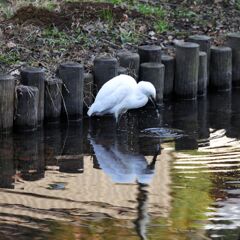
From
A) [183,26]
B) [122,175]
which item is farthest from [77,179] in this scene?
[183,26]

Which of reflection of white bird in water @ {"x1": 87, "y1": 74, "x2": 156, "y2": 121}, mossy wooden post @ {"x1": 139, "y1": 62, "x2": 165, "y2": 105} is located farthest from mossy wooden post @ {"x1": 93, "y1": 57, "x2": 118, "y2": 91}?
mossy wooden post @ {"x1": 139, "y1": 62, "x2": 165, "y2": 105}

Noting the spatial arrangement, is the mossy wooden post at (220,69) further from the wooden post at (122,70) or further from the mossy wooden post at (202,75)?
the wooden post at (122,70)

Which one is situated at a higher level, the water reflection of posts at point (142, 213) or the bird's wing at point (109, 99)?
the bird's wing at point (109, 99)

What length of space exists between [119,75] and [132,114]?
0.85 metres

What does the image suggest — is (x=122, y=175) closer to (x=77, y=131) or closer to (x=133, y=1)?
(x=77, y=131)

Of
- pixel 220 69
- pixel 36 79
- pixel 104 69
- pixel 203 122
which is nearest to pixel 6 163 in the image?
pixel 36 79

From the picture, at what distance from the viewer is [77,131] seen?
36.3 ft

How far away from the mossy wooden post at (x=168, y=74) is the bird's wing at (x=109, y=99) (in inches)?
59.4

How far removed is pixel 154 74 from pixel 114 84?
1114 mm

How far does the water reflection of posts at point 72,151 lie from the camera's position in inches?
377

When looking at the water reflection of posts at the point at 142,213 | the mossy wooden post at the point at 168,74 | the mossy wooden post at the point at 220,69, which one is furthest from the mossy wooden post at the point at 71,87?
the mossy wooden post at the point at 220,69

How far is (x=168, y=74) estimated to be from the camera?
12641 millimetres

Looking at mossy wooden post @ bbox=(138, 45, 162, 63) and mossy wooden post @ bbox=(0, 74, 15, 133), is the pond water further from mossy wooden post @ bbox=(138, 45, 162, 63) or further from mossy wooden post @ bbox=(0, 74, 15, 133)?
mossy wooden post @ bbox=(138, 45, 162, 63)

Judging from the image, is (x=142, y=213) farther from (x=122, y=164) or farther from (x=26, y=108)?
(x=26, y=108)
